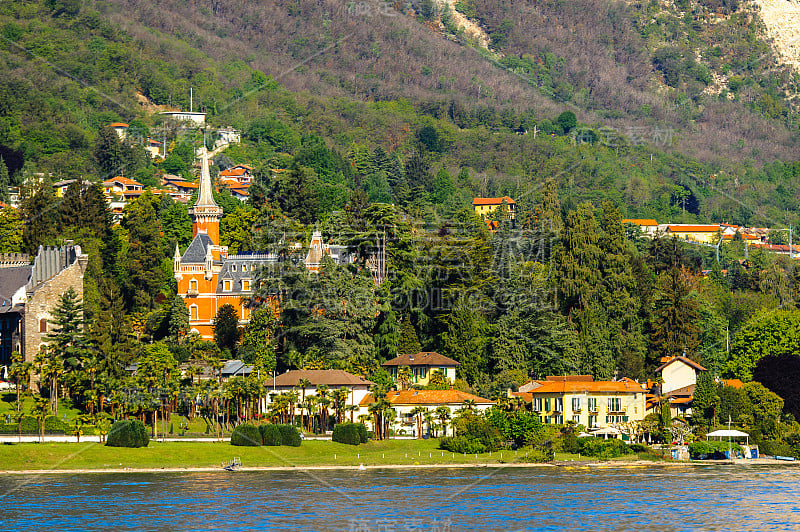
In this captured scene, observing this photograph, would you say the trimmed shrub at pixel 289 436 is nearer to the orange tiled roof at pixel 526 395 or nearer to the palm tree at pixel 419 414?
the palm tree at pixel 419 414

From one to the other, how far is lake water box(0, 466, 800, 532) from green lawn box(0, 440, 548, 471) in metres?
1.88

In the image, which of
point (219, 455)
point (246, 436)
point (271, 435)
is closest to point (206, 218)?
point (246, 436)

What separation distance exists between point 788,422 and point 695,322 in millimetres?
19281

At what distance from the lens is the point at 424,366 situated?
10769 centimetres

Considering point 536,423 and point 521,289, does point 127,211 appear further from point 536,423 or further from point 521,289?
point 536,423

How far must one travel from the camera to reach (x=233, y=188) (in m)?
191

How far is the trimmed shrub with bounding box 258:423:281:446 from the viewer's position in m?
90.1

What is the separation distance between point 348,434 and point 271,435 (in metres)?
6.23

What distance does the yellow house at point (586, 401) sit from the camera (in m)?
103

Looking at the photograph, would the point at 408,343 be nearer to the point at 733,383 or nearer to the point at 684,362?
the point at 684,362

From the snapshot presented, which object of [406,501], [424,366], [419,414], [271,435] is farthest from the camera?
[424,366]

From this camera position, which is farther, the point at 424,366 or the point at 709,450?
the point at 424,366

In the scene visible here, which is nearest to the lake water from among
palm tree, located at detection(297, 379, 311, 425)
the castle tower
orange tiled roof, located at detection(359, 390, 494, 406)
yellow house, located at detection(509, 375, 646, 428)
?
palm tree, located at detection(297, 379, 311, 425)

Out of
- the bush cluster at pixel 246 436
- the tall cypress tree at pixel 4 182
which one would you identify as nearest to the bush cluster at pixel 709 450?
the bush cluster at pixel 246 436
